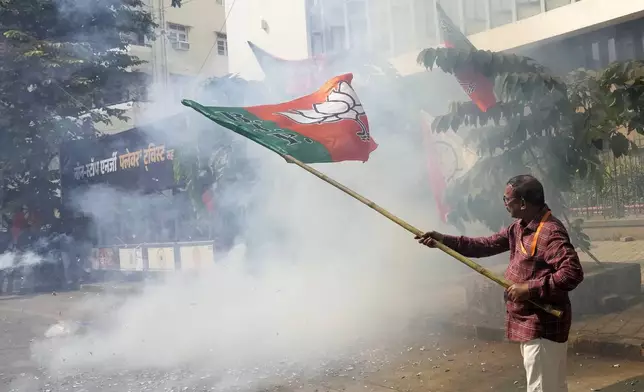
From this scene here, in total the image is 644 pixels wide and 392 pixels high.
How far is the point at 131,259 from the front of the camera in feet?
39.2

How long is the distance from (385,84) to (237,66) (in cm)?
410

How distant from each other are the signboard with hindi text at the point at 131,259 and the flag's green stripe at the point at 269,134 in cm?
877

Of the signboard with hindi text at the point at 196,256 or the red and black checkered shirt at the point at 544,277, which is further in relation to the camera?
the signboard with hindi text at the point at 196,256

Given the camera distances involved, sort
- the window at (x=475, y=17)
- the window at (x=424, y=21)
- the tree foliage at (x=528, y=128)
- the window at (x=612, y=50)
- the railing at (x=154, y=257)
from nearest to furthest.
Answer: the tree foliage at (x=528, y=128) < the window at (x=612, y=50) < the window at (x=424, y=21) < the window at (x=475, y=17) < the railing at (x=154, y=257)

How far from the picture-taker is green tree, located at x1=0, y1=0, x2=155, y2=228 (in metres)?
10.4

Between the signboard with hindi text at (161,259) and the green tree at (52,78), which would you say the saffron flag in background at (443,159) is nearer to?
the signboard with hindi text at (161,259)

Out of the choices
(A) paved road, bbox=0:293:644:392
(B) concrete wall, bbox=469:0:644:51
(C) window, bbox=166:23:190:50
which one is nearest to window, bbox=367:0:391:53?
(B) concrete wall, bbox=469:0:644:51

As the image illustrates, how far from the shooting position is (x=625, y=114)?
4.39m

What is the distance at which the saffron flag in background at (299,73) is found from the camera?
24.5ft

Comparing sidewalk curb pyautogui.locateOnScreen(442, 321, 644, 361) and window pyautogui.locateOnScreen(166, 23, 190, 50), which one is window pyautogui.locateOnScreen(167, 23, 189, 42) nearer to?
window pyautogui.locateOnScreen(166, 23, 190, 50)

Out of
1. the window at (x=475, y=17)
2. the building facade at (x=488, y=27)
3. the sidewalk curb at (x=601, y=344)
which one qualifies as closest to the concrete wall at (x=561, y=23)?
the building facade at (x=488, y=27)

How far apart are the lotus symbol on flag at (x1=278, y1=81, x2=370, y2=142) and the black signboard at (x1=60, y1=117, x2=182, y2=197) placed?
613cm

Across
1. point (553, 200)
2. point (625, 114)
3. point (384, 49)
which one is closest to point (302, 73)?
point (384, 49)

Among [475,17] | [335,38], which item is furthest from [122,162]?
[475,17]
